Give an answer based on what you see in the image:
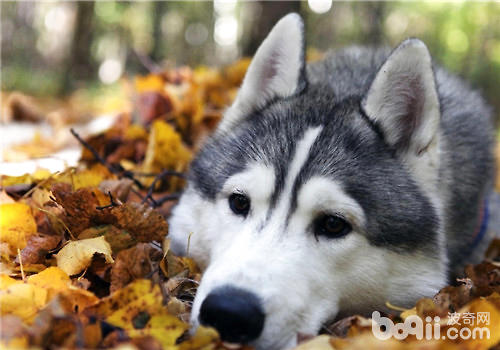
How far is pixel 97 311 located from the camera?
5.99ft

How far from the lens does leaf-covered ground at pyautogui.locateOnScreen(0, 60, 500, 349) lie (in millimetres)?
1660

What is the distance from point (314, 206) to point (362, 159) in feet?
1.27

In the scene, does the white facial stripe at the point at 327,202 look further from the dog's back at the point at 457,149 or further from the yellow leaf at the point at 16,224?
the yellow leaf at the point at 16,224

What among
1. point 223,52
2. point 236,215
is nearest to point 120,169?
point 236,215

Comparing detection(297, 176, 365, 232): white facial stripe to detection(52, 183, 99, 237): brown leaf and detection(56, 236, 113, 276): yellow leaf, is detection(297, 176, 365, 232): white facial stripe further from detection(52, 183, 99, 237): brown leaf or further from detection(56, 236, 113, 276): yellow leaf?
detection(52, 183, 99, 237): brown leaf

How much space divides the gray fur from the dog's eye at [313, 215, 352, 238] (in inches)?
4.4

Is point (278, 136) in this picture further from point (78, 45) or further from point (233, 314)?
point (78, 45)

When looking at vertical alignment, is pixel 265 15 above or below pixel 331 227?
above

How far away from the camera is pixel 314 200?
2.26 m

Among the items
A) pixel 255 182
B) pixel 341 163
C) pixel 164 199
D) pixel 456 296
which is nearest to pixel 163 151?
pixel 164 199

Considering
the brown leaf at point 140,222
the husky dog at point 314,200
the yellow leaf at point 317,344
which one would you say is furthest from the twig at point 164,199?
the yellow leaf at point 317,344

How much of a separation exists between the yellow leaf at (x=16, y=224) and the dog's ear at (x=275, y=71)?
3.97ft

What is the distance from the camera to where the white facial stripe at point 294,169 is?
2.30 m

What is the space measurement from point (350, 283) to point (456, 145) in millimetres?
1372
